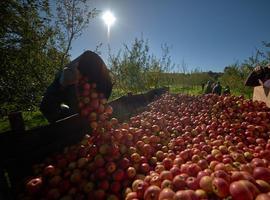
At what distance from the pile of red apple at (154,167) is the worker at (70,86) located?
305mm

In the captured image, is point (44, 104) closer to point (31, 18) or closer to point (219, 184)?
point (219, 184)

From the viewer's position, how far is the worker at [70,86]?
3432 mm

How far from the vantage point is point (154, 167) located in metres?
3.09

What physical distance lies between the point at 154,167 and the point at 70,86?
1.93 metres

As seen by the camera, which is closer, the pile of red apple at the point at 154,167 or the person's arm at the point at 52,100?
the pile of red apple at the point at 154,167

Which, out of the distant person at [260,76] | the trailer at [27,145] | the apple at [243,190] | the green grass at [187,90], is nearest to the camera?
the apple at [243,190]

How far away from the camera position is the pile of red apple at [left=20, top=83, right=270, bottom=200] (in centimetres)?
190

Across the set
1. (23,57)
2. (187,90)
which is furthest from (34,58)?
(187,90)

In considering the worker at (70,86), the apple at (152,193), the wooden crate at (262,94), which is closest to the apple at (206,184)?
the apple at (152,193)

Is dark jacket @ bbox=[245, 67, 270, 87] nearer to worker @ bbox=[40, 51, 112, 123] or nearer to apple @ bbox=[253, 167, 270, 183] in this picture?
worker @ bbox=[40, 51, 112, 123]

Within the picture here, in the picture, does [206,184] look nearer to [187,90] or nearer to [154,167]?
[154,167]

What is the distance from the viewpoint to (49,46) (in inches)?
516

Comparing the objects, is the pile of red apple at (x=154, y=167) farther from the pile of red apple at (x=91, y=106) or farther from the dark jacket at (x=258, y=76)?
the dark jacket at (x=258, y=76)

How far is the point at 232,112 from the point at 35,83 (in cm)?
971
